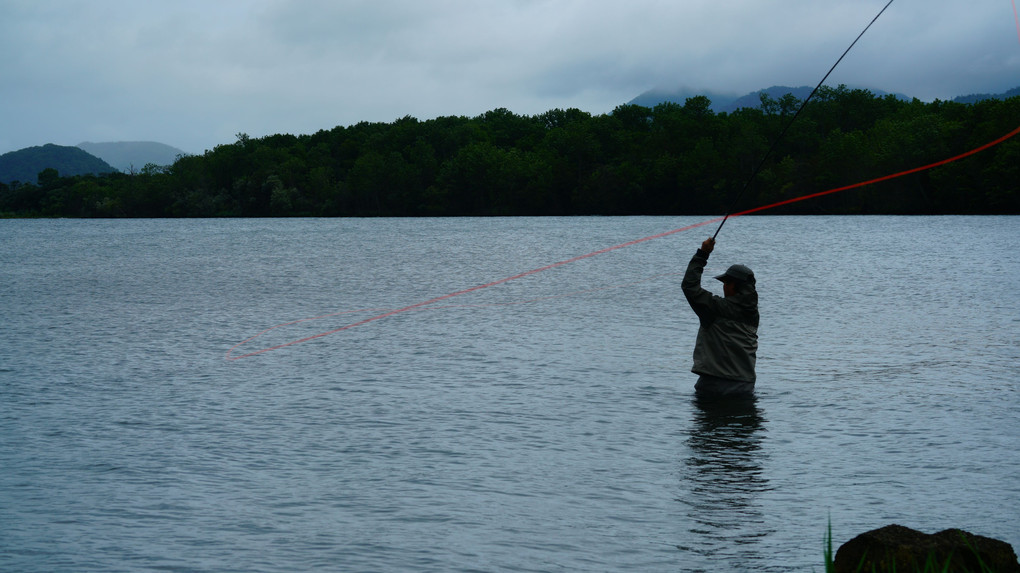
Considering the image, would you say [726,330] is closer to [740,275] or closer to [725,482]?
[740,275]

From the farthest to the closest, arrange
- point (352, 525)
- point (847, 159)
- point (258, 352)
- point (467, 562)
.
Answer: point (847, 159)
point (258, 352)
point (352, 525)
point (467, 562)

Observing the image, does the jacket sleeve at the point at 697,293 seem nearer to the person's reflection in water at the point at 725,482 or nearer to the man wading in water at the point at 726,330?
the man wading in water at the point at 726,330

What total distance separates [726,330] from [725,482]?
10.3 ft

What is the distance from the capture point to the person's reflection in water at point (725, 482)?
741cm

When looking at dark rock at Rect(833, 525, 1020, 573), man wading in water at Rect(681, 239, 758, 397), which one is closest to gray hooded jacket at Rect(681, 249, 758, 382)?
man wading in water at Rect(681, 239, 758, 397)

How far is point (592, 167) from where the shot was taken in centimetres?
13775

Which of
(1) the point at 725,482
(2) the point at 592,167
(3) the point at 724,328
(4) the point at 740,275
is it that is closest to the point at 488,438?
(1) the point at 725,482

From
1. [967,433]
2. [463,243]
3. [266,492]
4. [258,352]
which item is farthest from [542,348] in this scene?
[463,243]

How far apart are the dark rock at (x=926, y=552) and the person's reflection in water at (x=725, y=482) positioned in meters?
1.52

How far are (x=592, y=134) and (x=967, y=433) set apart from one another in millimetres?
131654

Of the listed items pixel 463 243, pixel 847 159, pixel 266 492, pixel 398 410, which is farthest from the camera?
pixel 847 159

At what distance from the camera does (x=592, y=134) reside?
14038 cm

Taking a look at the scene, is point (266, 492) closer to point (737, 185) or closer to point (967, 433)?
point (967, 433)

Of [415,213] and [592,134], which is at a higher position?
[592,134]
